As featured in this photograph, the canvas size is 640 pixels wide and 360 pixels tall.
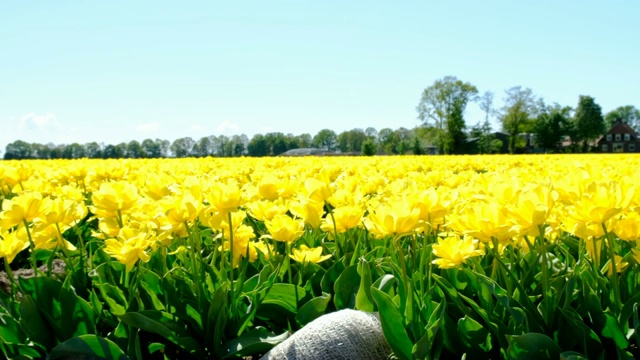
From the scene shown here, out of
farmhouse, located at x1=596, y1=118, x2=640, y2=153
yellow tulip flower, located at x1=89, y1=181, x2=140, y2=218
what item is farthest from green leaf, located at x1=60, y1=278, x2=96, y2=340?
farmhouse, located at x1=596, y1=118, x2=640, y2=153

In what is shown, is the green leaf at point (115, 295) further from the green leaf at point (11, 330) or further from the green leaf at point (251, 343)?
the green leaf at point (251, 343)

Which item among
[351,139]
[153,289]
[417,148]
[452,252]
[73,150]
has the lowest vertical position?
[153,289]

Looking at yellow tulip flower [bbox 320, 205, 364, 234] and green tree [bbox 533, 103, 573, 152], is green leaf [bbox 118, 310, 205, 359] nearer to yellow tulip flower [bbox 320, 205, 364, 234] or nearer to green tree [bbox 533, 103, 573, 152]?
yellow tulip flower [bbox 320, 205, 364, 234]

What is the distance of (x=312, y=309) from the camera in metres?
1.69

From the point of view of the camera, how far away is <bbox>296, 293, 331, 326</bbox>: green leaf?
1663mm

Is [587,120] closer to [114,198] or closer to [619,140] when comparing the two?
[619,140]

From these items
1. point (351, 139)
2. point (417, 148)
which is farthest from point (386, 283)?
point (351, 139)

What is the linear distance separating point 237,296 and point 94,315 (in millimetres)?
513

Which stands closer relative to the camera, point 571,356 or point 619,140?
point 571,356

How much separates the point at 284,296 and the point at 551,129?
263 ft

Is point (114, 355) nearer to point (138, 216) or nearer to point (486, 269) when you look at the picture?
point (138, 216)

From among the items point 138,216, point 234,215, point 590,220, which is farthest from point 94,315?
point 590,220

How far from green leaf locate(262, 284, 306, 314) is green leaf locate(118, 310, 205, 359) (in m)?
0.27

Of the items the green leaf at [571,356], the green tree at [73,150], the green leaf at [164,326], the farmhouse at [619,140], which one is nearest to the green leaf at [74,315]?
the green leaf at [164,326]
